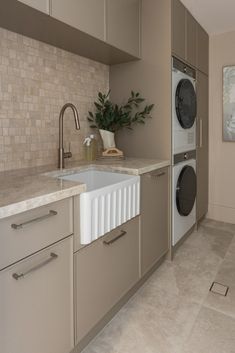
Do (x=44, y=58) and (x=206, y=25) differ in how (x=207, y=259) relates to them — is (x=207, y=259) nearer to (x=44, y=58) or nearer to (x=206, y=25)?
(x=44, y=58)

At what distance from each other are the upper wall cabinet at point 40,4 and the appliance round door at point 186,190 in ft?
5.34

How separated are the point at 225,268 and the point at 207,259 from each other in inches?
7.4

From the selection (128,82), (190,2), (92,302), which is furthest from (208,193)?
(92,302)

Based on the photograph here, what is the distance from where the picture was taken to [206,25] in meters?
2.86

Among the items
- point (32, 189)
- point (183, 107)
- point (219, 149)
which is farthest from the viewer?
point (219, 149)

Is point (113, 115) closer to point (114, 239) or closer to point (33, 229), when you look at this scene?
point (114, 239)

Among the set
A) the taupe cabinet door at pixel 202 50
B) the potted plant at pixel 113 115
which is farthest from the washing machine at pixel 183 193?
the taupe cabinet door at pixel 202 50

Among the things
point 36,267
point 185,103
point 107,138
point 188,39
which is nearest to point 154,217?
point 107,138

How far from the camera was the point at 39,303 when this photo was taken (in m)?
1.12

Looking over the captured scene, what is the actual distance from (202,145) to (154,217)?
4.45 ft

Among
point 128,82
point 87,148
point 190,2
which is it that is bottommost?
point 87,148

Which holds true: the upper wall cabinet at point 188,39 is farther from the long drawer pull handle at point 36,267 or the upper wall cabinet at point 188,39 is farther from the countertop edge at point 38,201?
the long drawer pull handle at point 36,267

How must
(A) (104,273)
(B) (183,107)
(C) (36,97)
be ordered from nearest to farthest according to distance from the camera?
(A) (104,273), (C) (36,97), (B) (183,107)

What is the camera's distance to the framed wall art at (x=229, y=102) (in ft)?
10.2
